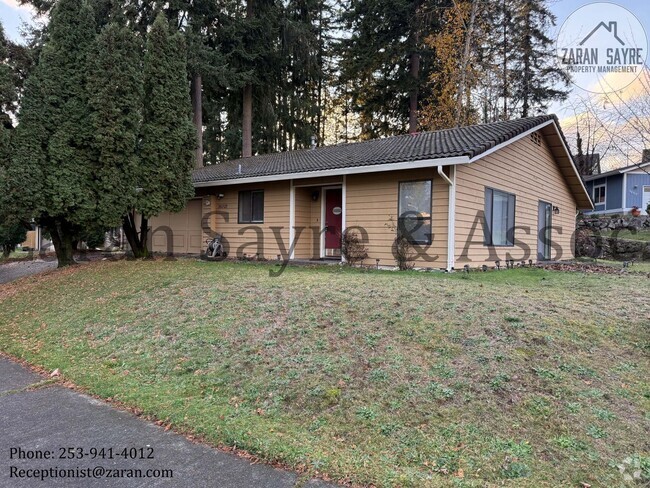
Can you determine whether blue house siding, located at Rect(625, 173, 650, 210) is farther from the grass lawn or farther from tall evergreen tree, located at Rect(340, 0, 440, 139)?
the grass lawn

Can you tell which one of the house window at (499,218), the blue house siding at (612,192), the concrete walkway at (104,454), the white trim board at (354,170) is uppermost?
the blue house siding at (612,192)

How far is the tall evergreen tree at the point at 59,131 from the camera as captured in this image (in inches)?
380

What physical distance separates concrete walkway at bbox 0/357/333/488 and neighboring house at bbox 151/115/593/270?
23.2ft

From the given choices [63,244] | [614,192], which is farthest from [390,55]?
[614,192]

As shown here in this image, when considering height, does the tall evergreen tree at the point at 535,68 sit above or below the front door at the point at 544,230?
above

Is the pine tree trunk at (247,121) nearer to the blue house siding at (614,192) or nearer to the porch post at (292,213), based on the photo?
the porch post at (292,213)

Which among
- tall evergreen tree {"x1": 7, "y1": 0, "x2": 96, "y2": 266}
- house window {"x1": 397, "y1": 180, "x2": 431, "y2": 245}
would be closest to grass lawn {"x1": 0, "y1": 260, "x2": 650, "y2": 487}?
house window {"x1": 397, "y1": 180, "x2": 431, "y2": 245}

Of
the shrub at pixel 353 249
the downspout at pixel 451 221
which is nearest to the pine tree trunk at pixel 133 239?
the shrub at pixel 353 249

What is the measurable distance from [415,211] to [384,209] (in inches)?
29.6

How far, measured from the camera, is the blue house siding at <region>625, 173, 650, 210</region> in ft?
80.5

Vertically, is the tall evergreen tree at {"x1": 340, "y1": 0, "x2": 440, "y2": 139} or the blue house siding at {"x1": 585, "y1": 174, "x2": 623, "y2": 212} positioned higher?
the tall evergreen tree at {"x1": 340, "y1": 0, "x2": 440, "y2": 139}

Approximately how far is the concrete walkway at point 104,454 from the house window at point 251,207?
892cm

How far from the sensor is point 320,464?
2639 millimetres

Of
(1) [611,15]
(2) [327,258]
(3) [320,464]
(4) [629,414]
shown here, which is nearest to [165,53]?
(2) [327,258]
